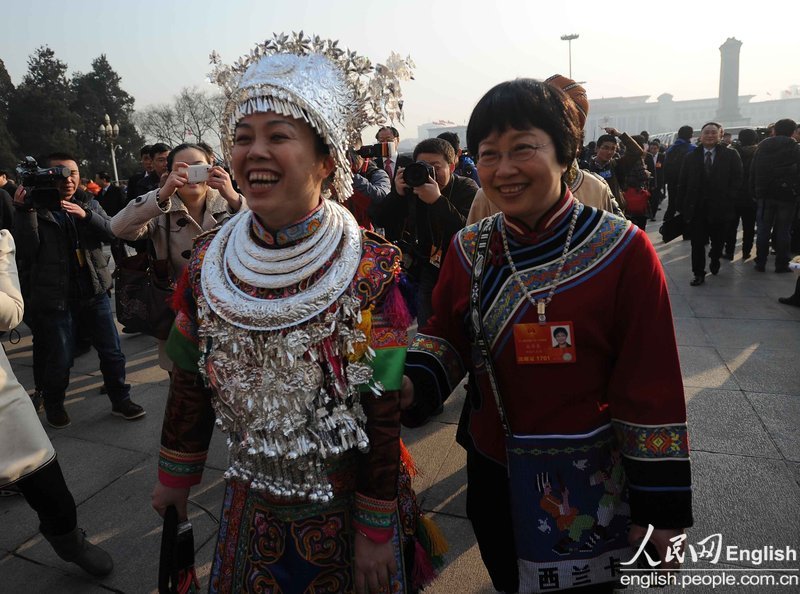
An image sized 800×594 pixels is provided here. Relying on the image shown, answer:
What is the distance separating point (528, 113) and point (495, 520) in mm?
1221

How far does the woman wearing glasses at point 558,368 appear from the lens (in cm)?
139

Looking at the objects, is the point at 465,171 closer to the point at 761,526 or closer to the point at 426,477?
the point at 426,477

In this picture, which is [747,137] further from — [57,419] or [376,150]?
[57,419]

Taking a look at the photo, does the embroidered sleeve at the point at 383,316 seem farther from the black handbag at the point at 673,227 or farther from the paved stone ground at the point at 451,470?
the black handbag at the point at 673,227

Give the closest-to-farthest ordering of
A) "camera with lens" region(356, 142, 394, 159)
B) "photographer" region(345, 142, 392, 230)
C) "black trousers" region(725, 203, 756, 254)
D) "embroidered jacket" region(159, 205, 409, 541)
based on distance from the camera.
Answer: "embroidered jacket" region(159, 205, 409, 541) < "camera with lens" region(356, 142, 394, 159) < "photographer" region(345, 142, 392, 230) < "black trousers" region(725, 203, 756, 254)

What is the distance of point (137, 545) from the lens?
2723 millimetres

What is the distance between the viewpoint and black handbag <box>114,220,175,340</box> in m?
3.23

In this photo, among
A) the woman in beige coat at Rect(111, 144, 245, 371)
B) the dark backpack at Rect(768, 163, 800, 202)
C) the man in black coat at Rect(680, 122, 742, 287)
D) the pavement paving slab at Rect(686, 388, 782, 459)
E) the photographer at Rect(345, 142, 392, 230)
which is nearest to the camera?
the woman in beige coat at Rect(111, 144, 245, 371)

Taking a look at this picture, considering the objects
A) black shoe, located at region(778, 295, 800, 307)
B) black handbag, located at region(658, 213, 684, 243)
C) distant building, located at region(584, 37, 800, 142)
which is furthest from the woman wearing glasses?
distant building, located at region(584, 37, 800, 142)

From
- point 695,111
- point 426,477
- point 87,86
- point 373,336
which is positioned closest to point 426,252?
point 426,477

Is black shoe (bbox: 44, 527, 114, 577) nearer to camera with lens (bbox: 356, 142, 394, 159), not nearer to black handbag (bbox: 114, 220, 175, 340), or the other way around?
black handbag (bbox: 114, 220, 175, 340)

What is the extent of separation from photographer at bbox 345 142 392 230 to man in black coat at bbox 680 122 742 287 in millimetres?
4352

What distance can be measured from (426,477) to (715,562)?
1458 mm

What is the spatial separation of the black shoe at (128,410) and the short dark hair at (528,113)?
3.68m
